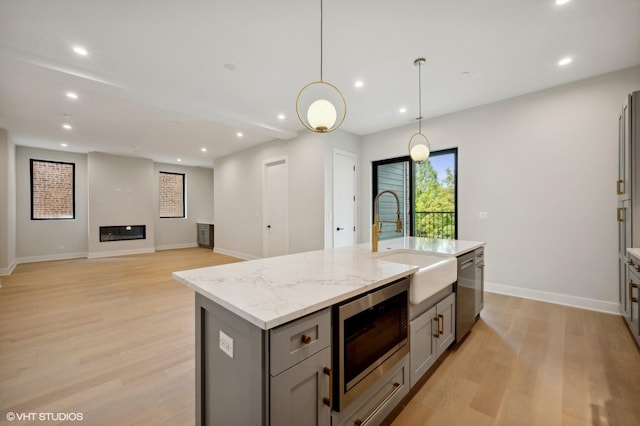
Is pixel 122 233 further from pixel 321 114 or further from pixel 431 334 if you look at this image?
pixel 431 334

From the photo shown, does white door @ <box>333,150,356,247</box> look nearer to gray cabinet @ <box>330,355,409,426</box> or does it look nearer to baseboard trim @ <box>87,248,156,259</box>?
gray cabinet @ <box>330,355,409,426</box>

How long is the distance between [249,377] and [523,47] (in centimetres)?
374

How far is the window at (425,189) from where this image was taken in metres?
4.62

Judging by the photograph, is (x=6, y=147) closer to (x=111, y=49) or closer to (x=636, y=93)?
(x=111, y=49)

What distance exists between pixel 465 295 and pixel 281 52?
311 centimetres

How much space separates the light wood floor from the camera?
5.54 feet

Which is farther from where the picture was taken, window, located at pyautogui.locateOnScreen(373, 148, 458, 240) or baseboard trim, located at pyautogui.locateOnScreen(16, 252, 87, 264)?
baseboard trim, located at pyautogui.locateOnScreen(16, 252, 87, 264)

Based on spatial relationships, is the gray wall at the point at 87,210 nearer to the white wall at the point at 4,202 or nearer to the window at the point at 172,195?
the white wall at the point at 4,202

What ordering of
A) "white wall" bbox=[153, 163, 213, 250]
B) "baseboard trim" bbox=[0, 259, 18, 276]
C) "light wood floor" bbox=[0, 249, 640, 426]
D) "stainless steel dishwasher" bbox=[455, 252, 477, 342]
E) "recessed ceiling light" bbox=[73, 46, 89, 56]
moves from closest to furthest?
"light wood floor" bbox=[0, 249, 640, 426] → "stainless steel dishwasher" bbox=[455, 252, 477, 342] → "recessed ceiling light" bbox=[73, 46, 89, 56] → "baseboard trim" bbox=[0, 259, 18, 276] → "white wall" bbox=[153, 163, 213, 250]

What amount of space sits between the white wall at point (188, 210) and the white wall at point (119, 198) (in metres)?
0.43

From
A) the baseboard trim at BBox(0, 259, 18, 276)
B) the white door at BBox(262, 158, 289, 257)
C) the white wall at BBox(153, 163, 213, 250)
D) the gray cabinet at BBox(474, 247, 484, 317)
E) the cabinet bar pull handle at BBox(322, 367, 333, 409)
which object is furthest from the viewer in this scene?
the white wall at BBox(153, 163, 213, 250)

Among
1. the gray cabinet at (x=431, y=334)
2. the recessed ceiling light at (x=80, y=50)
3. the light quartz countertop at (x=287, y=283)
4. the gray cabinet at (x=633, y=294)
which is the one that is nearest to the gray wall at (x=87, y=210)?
the recessed ceiling light at (x=80, y=50)

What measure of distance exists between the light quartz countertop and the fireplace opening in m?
7.90

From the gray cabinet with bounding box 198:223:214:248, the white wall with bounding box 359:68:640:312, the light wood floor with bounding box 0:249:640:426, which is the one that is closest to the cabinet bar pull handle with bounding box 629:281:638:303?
the light wood floor with bounding box 0:249:640:426
